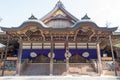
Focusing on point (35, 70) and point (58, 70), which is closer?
point (58, 70)

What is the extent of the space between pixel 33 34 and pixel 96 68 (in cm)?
618

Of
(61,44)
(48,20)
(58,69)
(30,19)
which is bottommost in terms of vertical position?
(58,69)

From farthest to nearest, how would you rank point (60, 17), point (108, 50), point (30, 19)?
point (108, 50), point (60, 17), point (30, 19)

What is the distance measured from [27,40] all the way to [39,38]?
1.17 m

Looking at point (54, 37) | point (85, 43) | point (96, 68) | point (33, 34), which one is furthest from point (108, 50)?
point (33, 34)

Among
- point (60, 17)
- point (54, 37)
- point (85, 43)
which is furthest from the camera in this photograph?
point (60, 17)

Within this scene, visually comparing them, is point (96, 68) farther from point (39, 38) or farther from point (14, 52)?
point (14, 52)

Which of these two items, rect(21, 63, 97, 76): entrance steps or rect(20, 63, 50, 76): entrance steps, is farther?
rect(20, 63, 50, 76): entrance steps

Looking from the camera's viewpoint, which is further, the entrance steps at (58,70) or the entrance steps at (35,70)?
the entrance steps at (35,70)

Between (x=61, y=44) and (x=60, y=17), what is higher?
(x=60, y=17)

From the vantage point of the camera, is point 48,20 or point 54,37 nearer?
point 54,37

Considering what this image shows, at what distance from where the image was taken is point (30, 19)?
11.8 meters

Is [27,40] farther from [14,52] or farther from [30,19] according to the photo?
[14,52]

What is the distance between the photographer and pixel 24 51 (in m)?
14.6
